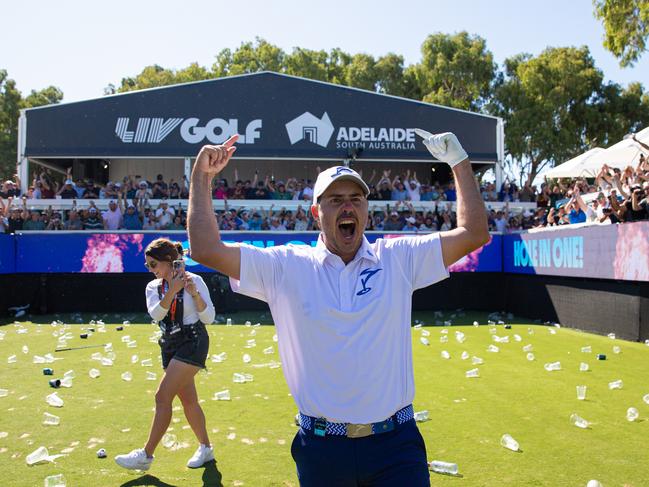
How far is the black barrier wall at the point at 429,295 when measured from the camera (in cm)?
1664

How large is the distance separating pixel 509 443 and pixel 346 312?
155 inches

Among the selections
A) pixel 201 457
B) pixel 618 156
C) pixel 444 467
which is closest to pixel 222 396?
pixel 201 457

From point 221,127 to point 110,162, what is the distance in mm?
7519

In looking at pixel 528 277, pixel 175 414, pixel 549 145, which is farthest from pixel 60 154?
pixel 549 145

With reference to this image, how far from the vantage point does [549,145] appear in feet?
139

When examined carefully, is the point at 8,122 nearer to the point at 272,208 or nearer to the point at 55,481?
the point at 272,208

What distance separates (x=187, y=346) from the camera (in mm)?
5750

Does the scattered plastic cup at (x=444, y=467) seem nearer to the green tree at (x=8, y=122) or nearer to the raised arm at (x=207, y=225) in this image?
the raised arm at (x=207, y=225)

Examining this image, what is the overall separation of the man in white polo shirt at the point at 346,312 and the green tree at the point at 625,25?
17823 millimetres

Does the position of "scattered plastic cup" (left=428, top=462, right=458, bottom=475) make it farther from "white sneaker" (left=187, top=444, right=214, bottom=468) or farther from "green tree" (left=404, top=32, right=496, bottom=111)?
"green tree" (left=404, top=32, right=496, bottom=111)

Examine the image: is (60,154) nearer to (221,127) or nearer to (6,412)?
(221,127)

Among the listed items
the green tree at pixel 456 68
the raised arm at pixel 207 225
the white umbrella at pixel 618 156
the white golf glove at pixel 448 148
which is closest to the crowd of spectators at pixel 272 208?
the white umbrella at pixel 618 156

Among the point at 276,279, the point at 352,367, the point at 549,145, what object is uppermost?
the point at 549,145

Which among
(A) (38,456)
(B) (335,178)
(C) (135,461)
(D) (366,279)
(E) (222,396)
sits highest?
(B) (335,178)
